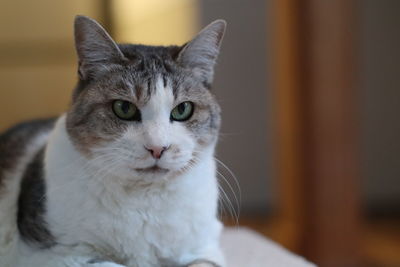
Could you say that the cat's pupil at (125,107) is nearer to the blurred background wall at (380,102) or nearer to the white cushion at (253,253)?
the white cushion at (253,253)

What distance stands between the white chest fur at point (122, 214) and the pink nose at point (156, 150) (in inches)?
5.3

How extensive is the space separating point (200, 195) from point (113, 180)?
0.23 metres

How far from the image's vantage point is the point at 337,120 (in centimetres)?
276

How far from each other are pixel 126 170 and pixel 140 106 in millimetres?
152

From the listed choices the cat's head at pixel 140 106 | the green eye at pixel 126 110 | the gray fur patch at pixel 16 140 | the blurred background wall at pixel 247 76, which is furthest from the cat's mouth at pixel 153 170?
the blurred background wall at pixel 247 76

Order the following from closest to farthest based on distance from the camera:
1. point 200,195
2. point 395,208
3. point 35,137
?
point 200,195 < point 35,137 < point 395,208

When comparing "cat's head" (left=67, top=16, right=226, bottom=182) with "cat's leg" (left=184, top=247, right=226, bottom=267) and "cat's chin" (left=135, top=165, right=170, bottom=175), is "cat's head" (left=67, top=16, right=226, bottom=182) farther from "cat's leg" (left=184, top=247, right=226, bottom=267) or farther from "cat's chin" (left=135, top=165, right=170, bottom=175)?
"cat's leg" (left=184, top=247, right=226, bottom=267)

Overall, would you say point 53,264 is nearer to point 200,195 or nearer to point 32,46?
point 200,195

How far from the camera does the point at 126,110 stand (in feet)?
4.34

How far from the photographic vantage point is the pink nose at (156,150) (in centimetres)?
124

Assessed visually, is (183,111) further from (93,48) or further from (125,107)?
(93,48)

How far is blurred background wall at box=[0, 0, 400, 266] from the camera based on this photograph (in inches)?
153

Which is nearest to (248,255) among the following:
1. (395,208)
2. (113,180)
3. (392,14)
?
(113,180)

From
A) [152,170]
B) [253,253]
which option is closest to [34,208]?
[152,170]
